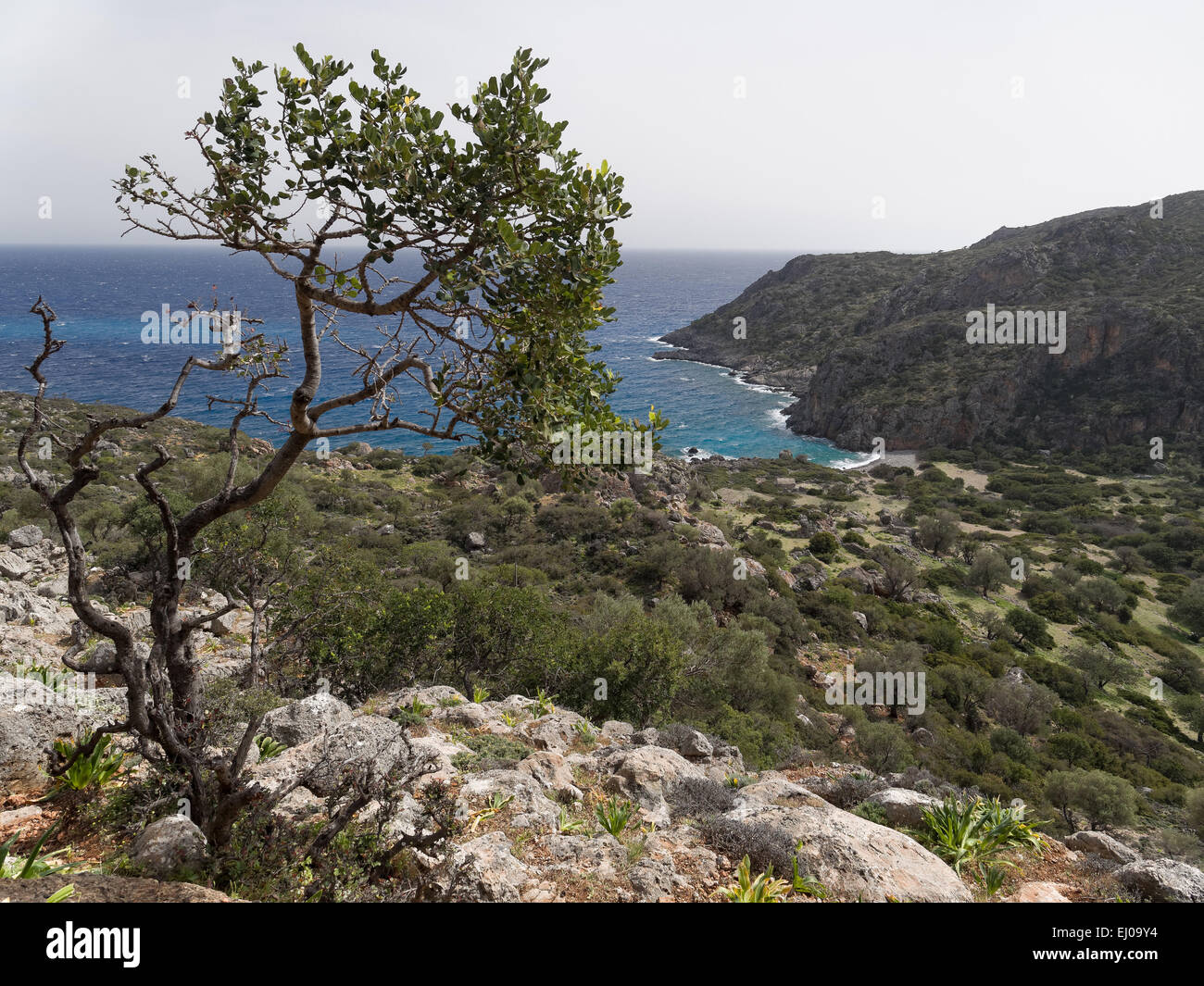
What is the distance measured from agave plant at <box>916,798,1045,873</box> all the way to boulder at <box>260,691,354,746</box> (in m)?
7.46

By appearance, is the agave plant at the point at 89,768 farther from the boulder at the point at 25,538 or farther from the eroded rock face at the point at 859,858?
the boulder at the point at 25,538

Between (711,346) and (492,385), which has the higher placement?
(711,346)

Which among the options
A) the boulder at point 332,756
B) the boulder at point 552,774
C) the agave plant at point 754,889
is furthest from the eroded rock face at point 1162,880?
the boulder at point 332,756

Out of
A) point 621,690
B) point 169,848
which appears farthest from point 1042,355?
point 169,848

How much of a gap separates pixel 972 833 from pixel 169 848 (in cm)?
793

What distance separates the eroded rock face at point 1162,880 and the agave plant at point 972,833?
90 cm

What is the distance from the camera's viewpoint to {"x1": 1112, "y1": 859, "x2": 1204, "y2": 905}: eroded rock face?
5578 mm

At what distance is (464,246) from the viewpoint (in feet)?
13.7

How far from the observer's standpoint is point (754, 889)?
4.83 meters

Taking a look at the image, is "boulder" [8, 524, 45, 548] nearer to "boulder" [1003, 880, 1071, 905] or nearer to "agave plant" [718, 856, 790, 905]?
"agave plant" [718, 856, 790, 905]

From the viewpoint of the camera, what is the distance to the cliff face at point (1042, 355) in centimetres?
7006

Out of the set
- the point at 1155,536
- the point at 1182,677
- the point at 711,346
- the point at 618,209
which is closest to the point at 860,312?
the point at 711,346
